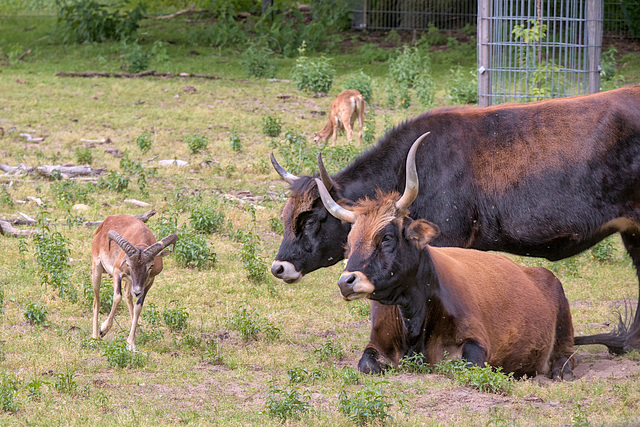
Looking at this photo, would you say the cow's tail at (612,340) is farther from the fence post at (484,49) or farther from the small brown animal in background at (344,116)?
the small brown animal in background at (344,116)

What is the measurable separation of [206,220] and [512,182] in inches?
193

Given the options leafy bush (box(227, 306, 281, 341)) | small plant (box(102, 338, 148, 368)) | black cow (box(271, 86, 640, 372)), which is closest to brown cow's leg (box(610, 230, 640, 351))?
black cow (box(271, 86, 640, 372))

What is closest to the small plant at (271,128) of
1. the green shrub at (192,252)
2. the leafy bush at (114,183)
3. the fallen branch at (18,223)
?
the leafy bush at (114,183)

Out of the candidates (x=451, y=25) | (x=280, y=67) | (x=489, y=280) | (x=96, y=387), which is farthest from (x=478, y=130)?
(x=451, y=25)

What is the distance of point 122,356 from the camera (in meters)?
6.88

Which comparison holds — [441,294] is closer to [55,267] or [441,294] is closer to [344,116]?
[55,267]

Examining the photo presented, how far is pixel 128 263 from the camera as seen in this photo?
7664 millimetres

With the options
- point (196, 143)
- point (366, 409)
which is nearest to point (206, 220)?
point (196, 143)

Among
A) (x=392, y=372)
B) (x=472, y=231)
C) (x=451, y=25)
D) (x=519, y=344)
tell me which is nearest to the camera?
(x=392, y=372)

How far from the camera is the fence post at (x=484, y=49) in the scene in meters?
→ 12.5

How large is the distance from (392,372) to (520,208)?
1.87 meters

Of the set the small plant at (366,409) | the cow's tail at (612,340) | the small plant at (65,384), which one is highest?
the small plant at (366,409)

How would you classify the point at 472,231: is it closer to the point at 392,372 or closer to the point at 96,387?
the point at 392,372

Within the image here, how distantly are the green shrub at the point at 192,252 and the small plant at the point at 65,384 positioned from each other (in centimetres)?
379
